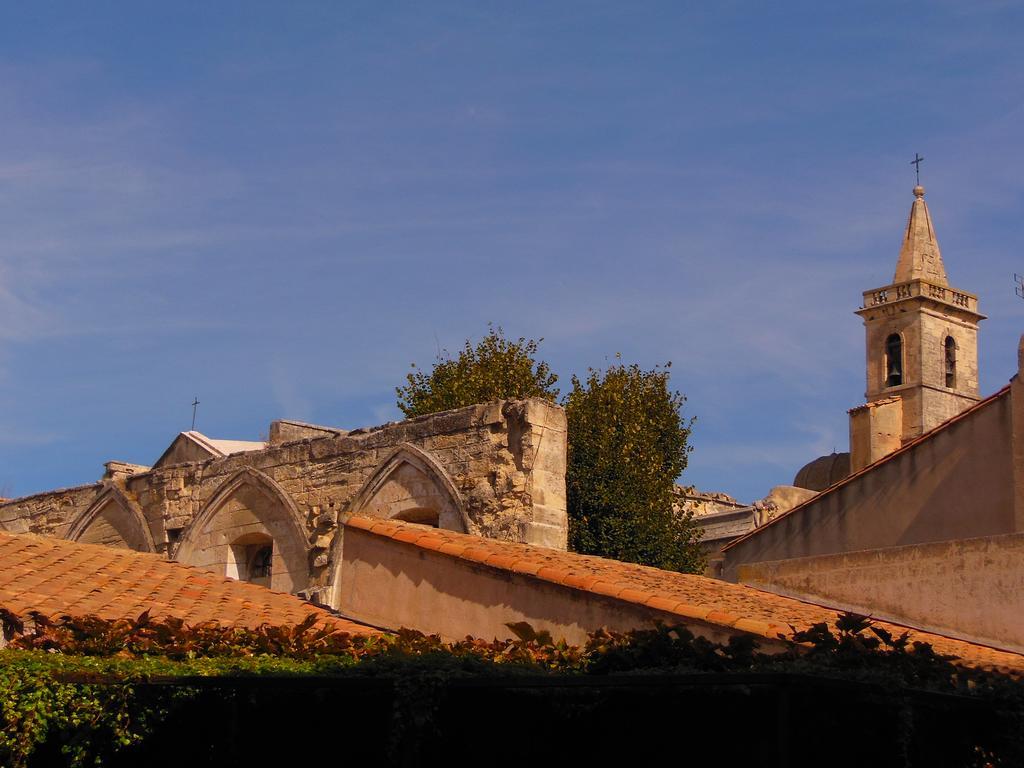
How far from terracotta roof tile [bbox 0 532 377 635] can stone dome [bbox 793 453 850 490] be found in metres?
39.9

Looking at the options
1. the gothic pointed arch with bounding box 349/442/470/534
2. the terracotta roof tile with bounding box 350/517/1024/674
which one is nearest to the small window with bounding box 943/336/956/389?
the gothic pointed arch with bounding box 349/442/470/534

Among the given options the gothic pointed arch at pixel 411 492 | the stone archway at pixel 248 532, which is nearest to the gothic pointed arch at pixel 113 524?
the stone archway at pixel 248 532

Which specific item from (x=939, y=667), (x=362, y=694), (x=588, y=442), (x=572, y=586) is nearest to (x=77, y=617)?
(x=362, y=694)

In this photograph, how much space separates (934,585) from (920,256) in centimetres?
4732

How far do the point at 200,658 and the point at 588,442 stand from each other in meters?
20.3

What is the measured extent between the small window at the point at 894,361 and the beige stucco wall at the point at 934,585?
4505cm

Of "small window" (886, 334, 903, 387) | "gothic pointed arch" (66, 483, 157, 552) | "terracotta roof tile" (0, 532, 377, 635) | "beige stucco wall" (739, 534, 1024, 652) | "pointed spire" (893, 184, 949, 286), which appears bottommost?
"terracotta roof tile" (0, 532, 377, 635)

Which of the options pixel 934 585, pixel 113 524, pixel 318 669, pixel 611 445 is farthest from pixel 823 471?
pixel 318 669

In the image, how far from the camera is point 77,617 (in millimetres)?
8539

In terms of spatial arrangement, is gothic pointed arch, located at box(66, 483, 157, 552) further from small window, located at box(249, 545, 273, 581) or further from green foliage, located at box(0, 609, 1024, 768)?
green foliage, located at box(0, 609, 1024, 768)

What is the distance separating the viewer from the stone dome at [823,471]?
50.4 m

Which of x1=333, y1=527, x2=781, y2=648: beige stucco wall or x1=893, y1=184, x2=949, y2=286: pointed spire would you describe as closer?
x1=333, y1=527, x2=781, y2=648: beige stucco wall

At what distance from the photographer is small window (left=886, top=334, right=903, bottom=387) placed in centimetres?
5772

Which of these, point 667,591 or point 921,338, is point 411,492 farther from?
point 921,338
